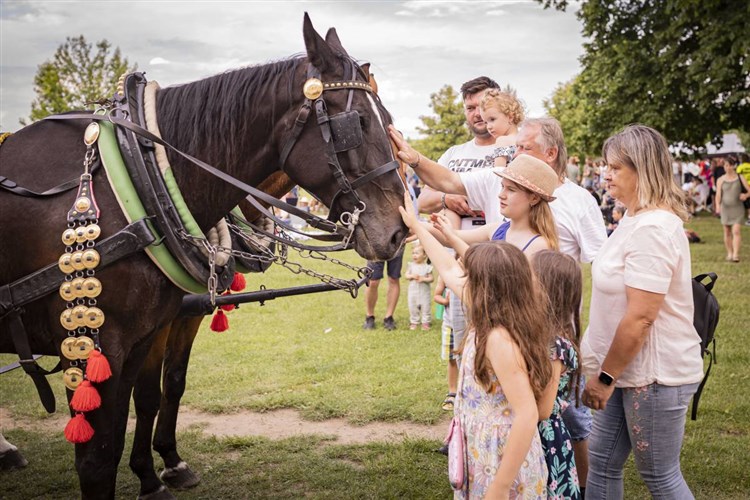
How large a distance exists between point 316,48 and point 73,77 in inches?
1083

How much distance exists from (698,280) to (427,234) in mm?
1262

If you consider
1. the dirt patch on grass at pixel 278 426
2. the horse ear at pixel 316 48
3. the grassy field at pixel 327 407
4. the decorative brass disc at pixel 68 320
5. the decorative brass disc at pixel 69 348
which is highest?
the horse ear at pixel 316 48

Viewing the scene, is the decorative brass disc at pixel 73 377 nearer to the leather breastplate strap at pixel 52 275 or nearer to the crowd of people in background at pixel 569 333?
the leather breastplate strap at pixel 52 275

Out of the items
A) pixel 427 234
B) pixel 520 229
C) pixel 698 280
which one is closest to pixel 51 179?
pixel 427 234

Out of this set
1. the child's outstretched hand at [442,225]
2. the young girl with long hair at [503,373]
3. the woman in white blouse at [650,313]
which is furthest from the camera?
the child's outstretched hand at [442,225]

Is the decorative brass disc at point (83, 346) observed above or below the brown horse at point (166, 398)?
above

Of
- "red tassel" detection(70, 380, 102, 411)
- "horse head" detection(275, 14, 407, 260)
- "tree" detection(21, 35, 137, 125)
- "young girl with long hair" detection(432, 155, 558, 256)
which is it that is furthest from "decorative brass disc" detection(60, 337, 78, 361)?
"tree" detection(21, 35, 137, 125)

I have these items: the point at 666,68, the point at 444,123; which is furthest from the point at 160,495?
the point at 444,123

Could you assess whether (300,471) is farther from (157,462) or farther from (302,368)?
(302,368)

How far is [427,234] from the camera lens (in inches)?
112

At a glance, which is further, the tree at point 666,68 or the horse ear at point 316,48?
the tree at point 666,68

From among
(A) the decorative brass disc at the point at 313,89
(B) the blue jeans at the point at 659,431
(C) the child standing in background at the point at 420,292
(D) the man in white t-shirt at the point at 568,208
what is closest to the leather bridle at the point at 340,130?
(A) the decorative brass disc at the point at 313,89

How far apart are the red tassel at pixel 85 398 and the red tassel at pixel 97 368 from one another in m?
0.04

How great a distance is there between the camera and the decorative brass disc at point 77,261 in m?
2.51
